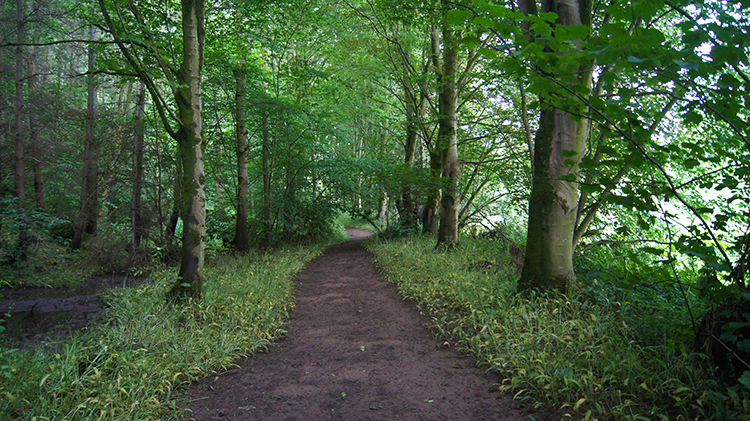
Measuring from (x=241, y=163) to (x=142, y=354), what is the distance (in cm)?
Result: 717

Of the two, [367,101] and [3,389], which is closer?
[3,389]

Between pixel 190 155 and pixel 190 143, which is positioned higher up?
pixel 190 143

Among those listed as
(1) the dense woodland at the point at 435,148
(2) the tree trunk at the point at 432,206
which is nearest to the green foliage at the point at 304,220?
(1) the dense woodland at the point at 435,148

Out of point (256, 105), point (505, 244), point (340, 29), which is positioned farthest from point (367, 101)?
point (505, 244)

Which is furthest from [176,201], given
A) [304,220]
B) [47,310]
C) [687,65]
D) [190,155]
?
[687,65]

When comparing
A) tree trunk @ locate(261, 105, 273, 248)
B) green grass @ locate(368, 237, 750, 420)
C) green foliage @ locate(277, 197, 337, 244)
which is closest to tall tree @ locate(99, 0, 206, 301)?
green grass @ locate(368, 237, 750, 420)

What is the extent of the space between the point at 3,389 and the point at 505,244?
8.18m

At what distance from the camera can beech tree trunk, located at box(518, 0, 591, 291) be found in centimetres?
477

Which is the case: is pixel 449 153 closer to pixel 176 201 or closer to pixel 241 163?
pixel 241 163

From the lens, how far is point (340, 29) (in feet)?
39.9

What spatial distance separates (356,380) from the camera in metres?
3.78

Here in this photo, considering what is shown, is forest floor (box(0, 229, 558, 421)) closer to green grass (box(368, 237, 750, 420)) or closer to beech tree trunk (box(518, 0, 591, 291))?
green grass (box(368, 237, 750, 420))

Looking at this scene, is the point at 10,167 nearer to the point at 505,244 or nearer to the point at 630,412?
the point at 505,244

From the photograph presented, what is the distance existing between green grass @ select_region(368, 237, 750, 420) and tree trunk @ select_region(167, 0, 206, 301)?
333cm
